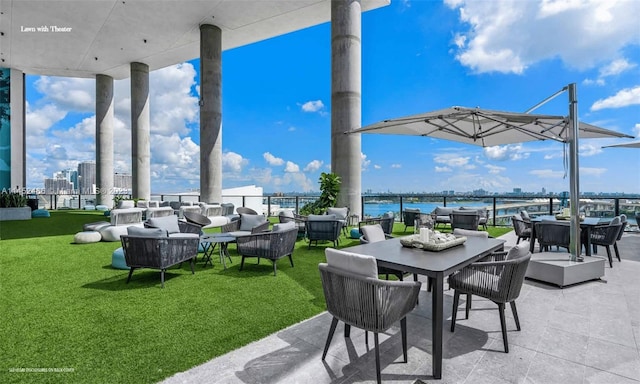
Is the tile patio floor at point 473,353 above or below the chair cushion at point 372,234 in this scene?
below

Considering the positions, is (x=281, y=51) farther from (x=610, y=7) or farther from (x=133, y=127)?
(x=610, y=7)

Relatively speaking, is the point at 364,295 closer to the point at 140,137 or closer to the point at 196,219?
the point at 196,219

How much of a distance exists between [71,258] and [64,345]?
407 cm

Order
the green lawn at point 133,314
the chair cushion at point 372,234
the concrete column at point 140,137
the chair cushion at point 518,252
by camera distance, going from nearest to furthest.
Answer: the green lawn at point 133,314 < the chair cushion at point 518,252 < the chair cushion at point 372,234 < the concrete column at point 140,137

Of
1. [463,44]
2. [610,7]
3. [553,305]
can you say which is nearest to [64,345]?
[553,305]

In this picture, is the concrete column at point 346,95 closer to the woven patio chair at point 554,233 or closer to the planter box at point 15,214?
the woven patio chair at point 554,233

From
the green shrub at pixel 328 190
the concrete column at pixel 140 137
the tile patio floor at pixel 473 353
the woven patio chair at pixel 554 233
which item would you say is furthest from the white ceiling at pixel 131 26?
the tile patio floor at pixel 473 353

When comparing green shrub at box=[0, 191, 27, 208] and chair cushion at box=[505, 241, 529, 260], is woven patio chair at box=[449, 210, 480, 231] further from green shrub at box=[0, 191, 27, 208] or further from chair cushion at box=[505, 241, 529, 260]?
green shrub at box=[0, 191, 27, 208]

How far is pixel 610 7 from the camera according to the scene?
6.02 meters

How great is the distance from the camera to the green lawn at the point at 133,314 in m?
2.18

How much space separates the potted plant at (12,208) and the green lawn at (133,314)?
924 centimetres

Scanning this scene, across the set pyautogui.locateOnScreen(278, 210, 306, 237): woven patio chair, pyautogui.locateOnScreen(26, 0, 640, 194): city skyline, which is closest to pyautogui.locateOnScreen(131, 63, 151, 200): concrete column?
pyautogui.locateOnScreen(26, 0, 640, 194): city skyline

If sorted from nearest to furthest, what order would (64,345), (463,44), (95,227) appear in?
(64,345)
(95,227)
(463,44)

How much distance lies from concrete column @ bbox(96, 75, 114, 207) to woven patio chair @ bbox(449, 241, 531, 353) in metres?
22.3
